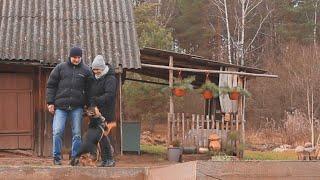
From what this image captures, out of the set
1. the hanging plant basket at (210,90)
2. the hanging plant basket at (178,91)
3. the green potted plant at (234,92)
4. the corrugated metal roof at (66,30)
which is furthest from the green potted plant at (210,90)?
the corrugated metal roof at (66,30)

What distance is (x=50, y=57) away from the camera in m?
12.9

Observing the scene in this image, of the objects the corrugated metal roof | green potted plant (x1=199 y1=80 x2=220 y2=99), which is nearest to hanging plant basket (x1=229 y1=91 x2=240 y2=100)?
green potted plant (x1=199 y1=80 x2=220 y2=99)

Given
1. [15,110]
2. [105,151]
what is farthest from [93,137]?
[15,110]

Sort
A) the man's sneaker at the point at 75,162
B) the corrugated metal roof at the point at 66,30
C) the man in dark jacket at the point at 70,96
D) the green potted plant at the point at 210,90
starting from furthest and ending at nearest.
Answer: the green potted plant at the point at 210,90, the corrugated metal roof at the point at 66,30, the man in dark jacket at the point at 70,96, the man's sneaker at the point at 75,162

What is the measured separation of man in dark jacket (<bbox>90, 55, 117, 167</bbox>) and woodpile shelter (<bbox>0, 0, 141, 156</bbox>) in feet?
14.9

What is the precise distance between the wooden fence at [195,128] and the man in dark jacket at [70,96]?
5823 millimetres

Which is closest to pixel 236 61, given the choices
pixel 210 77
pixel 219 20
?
pixel 219 20

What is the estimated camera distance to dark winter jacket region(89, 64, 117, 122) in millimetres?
8188

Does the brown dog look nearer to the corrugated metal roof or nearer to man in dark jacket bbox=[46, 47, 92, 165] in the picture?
man in dark jacket bbox=[46, 47, 92, 165]

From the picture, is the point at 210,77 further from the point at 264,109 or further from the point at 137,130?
the point at 264,109

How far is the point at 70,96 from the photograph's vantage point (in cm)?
852

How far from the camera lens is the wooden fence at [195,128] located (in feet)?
47.3

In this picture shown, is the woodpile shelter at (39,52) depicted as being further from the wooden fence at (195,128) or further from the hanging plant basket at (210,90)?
→ the hanging plant basket at (210,90)

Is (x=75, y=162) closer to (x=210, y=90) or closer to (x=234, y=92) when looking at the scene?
(x=210, y=90)
